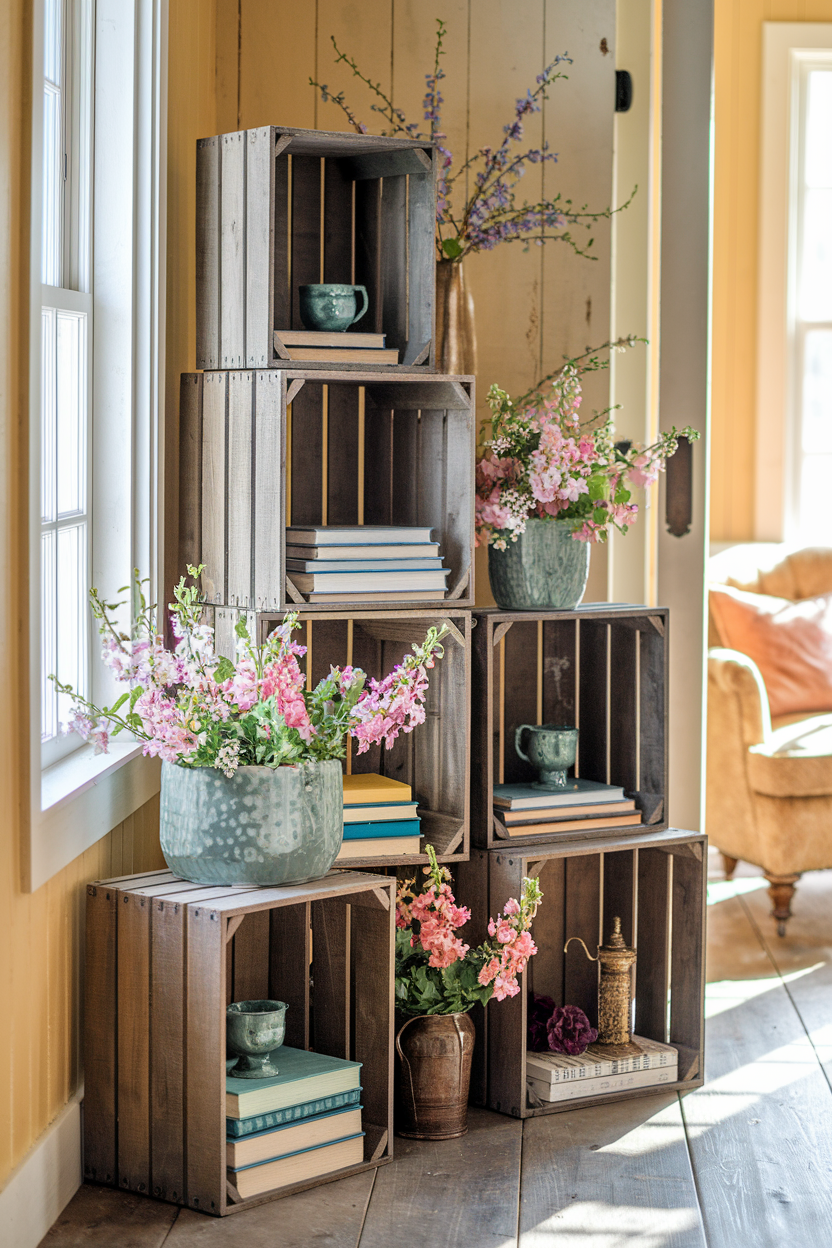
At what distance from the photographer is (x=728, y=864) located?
4.29 m

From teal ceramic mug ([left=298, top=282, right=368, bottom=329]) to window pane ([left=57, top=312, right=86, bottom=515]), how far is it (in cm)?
41

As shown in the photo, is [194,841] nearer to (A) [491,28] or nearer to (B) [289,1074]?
(B) [289,1074]

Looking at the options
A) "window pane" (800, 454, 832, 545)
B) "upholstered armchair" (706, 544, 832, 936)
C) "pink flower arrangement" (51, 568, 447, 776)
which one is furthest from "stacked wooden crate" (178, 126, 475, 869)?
"window pane" (800, 454, 832, 545)

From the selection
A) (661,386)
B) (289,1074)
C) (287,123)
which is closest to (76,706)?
(289,1074)

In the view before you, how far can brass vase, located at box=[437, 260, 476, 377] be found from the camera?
2.79 metres

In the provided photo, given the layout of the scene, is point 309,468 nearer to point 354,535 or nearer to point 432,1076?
point 354,535

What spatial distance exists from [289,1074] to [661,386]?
1.86 m

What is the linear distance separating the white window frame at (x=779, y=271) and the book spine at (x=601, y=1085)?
9.92 feet

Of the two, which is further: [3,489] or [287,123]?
[287,123]

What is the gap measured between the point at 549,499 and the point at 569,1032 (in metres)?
1.05

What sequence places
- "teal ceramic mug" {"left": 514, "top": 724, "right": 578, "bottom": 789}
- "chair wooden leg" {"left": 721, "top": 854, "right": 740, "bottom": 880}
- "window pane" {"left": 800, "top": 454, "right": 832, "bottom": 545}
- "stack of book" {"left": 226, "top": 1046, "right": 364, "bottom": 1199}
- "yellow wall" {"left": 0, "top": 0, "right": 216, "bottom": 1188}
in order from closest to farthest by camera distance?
"yellow wall" {"left": 0, "top": 0, "right": 216, "bottom": 1188} < "stack of book" {"left": 226, "top": 1046, "right": 364, "bottom": 1199} < "teal ceramic mug" {"left": 514, "top": 724, "right": 578, "bottom": 789} < "chair wooden leg" {"left": 721, "top": 854, "right": 740, "bottom": 880} < "window pane" {"left": 800, "top": 454, "right": 832, "bottom": 545}

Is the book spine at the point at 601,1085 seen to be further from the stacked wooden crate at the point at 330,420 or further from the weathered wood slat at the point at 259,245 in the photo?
the weathered wood slat at the point at 259,245

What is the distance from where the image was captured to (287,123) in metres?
3.04

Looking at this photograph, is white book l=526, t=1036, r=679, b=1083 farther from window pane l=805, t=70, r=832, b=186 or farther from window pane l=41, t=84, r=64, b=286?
window pane l=805, t=70, r=832, b=186
